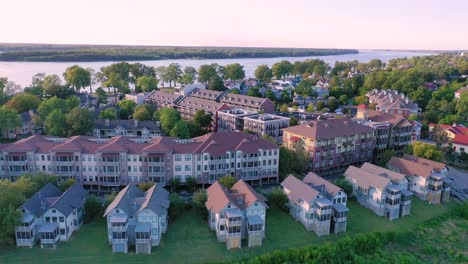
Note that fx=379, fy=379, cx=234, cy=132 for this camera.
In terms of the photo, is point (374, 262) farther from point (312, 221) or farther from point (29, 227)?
point (29, 227)

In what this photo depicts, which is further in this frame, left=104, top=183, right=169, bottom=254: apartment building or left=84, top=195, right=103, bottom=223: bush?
left=84, top=195, right=103, bottom=223: bush

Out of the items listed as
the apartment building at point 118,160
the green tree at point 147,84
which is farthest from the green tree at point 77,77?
the apartment building at point 118,160

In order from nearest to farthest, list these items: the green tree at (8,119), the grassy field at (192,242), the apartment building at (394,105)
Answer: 1. the grassy field at (192,242)
2. the green tree at (8,119)
3. the apartment building at (394,105)

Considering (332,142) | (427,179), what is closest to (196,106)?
(332,142)

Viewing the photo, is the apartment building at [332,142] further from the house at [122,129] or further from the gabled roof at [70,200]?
the gabled roof at [70,200]

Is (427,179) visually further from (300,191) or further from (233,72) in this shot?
(233,72)

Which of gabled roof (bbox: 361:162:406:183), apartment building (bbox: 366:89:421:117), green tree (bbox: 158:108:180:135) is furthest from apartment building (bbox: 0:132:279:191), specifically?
apartment building (bbox: 366:89:421:117)

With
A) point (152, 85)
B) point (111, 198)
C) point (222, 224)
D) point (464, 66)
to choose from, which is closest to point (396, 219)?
point (222, 224)

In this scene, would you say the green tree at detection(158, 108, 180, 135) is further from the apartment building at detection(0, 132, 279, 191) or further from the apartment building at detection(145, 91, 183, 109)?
the apartment building at detection(145, 91, 183, 109)
